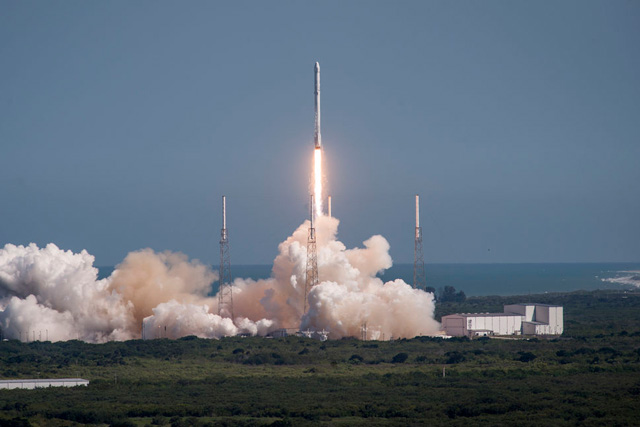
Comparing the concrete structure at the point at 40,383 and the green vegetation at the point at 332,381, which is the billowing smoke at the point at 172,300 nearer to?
the green vegetation at the point at 332,381

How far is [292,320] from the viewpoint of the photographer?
226ft

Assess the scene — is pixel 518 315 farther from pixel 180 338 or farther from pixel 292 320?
pixel 180 338

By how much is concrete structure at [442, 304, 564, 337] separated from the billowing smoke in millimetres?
3540

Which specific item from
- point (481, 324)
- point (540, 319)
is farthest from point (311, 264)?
point (540, 319)

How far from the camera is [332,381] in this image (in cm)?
5384

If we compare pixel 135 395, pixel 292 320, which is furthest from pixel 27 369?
pixel 292 320

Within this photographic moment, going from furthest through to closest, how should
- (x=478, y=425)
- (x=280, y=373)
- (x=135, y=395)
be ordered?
(x=280, y=373) → (x=135, y=395) → (x=478, y=425)

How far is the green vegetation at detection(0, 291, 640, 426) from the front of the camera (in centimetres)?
4422

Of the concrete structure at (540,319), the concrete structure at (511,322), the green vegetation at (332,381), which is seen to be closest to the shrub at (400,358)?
the green vegetation at (332,381)

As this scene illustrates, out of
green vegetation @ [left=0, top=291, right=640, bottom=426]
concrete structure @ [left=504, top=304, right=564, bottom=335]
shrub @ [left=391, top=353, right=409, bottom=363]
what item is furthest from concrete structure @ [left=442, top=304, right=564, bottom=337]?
shrub @ [left=391, top=353, right=409, bottom=363]

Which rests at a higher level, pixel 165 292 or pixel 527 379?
pixel 165 292

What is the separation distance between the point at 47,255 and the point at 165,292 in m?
7.93

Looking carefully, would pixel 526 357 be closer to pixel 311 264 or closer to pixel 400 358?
pixel 400 358

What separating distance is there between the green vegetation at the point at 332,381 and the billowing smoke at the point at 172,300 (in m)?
1.69
